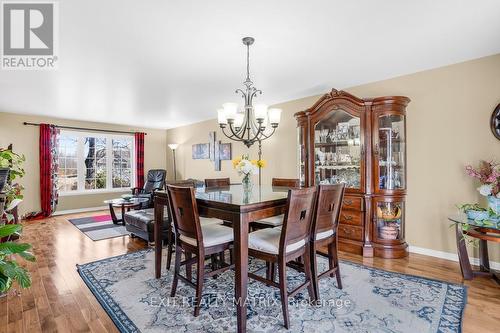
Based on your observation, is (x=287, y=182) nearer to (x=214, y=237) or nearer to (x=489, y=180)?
(x=214, y=237)

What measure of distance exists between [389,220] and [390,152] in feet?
2.80

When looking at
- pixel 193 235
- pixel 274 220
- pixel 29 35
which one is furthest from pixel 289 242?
pixel 29 35

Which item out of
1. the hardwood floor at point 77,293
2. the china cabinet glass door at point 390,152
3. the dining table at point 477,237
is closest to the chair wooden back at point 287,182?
the china cabinet glass door at point 390,152

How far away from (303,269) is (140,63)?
2.73 meters

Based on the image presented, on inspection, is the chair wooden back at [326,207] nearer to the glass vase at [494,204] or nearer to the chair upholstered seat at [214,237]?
the chair upholstered seat at [214,237]

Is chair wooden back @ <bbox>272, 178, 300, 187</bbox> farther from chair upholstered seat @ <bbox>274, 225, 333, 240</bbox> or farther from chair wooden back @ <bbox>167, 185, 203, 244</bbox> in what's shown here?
chair wooden back @ <bbox>167, 185, 203, 244</bbox>

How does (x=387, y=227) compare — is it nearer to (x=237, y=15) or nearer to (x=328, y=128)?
(x=328, y=128)

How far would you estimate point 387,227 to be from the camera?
3152 mm

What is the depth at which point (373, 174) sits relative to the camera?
10.4 feet

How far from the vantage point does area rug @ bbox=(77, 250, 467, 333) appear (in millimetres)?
1785

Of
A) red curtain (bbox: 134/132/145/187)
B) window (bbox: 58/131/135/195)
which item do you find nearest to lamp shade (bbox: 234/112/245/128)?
red curtain (bbox: 134/132/145/187)

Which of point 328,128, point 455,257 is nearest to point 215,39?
point 328,128

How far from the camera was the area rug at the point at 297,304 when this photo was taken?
1.79 meters

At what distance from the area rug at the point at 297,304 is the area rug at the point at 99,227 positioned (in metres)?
1.61
